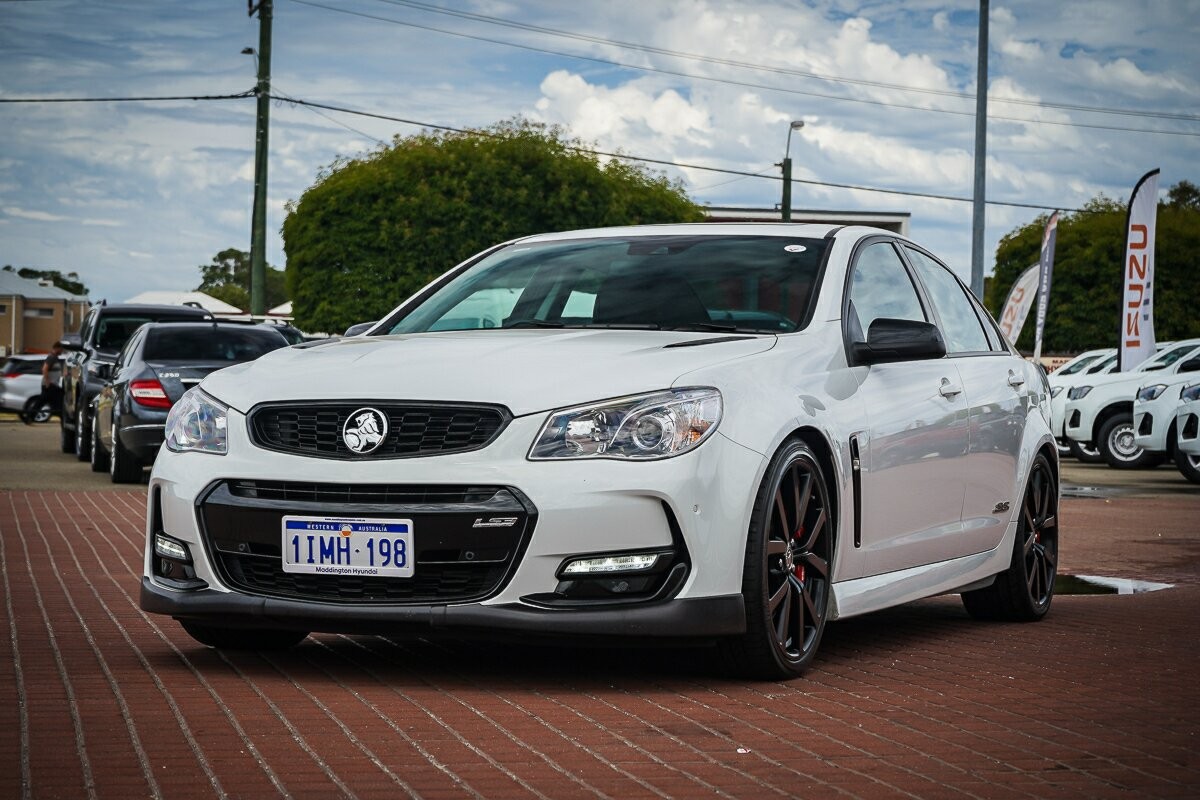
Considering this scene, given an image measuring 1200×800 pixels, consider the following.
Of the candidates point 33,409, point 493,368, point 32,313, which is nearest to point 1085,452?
point 33,409

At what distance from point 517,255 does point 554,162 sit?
43254mm

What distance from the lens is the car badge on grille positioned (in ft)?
19.0

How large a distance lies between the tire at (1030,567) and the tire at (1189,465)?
13345mm

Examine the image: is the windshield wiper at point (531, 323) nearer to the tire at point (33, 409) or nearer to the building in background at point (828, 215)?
the tire at point (33, 409)

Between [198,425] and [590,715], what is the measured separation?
173 cm

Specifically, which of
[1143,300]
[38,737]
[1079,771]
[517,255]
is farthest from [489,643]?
[1143,300]

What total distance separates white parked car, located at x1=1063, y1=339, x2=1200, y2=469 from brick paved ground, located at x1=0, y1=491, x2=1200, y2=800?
17122mm

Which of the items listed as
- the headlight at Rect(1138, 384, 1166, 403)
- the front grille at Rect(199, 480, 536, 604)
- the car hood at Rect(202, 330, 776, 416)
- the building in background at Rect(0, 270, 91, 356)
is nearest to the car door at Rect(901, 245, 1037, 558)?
the car hood at Rect(202, 330, 776, 416)

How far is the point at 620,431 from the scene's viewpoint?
5699mm

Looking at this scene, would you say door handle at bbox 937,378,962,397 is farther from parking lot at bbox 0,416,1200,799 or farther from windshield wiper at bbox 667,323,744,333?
windshield wiper at bbox 667,323,744,333

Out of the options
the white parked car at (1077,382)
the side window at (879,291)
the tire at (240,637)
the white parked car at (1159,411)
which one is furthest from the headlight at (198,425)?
the white parked car at (1077,382)

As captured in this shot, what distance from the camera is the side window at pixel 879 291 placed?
7.11m

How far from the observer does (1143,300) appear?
1005 inches

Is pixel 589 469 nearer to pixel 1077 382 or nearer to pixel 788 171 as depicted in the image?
pixel 1077 382
